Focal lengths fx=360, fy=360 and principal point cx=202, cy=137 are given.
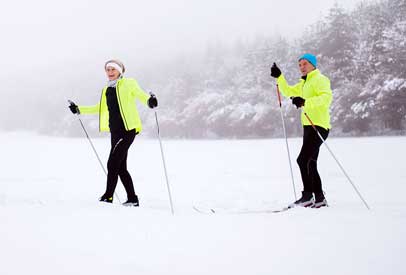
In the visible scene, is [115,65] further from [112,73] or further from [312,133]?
[312,133]

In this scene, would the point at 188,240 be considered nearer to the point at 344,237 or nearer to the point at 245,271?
the point at 245,271

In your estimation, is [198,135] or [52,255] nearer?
[52,255]

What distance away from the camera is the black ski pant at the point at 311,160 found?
177 inches

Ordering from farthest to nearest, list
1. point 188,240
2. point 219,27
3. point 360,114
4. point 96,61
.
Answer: point 96,61 < point 219,27 < point 360,114 < point 188,240

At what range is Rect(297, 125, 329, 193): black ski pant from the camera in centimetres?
450

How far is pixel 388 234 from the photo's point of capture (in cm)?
291

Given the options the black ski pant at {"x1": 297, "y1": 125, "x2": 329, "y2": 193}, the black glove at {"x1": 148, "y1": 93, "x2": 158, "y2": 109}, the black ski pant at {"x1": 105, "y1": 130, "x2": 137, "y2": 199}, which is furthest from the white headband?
the black ski pant at {"x1": 297, "y1": 125, "x2": 329, "y2": 193}

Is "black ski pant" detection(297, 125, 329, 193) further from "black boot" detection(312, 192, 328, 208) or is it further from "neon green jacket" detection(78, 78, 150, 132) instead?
"neon green jacket" detection(78, 78, 150, 132)

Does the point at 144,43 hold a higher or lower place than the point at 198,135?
higher

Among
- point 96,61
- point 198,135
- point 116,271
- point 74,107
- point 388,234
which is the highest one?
point 96,61

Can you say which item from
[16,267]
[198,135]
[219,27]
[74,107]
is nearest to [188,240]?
[16,267]

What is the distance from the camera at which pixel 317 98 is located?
4.26 meters

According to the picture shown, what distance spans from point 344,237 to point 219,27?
249ft

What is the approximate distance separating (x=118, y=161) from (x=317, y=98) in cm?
252
